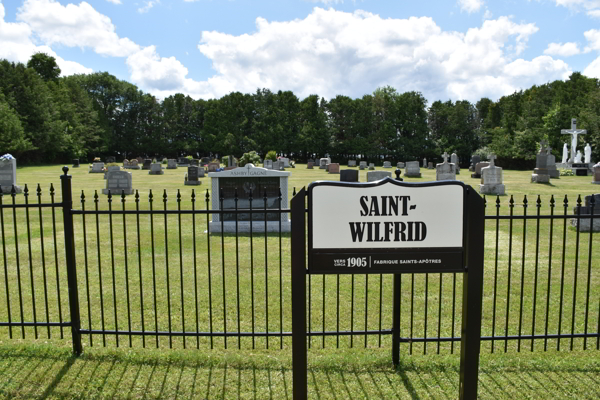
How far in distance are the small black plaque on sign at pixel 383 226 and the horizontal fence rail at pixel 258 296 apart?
5.8 inches

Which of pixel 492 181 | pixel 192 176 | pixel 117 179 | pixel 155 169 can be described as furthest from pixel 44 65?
pixel 492 181

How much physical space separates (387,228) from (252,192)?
919 centimetres

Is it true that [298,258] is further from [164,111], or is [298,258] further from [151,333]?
[164,111]

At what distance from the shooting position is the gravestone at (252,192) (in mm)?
12164

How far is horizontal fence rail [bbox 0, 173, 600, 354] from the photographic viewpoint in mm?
4582

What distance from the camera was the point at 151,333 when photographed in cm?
462

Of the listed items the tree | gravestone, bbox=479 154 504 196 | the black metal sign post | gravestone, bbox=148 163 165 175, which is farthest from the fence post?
the tree

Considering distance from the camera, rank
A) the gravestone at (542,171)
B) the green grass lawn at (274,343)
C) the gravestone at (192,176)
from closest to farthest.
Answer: the green grass lawn at (274,343) < the gravestone at (192,176) < the gravestone at (542,171)

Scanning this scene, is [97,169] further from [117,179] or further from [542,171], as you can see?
[542,171]

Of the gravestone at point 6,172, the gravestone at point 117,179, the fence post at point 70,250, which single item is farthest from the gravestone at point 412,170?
the fence post at point 70,250

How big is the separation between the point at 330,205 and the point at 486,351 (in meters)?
2.90

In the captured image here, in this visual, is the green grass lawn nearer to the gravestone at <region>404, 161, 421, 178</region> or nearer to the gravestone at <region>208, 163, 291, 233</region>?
the gravestone at <region>208, 163, 291, 233</region>

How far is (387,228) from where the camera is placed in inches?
130

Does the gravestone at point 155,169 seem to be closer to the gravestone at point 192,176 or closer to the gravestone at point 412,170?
the gravestone at point 192,176
